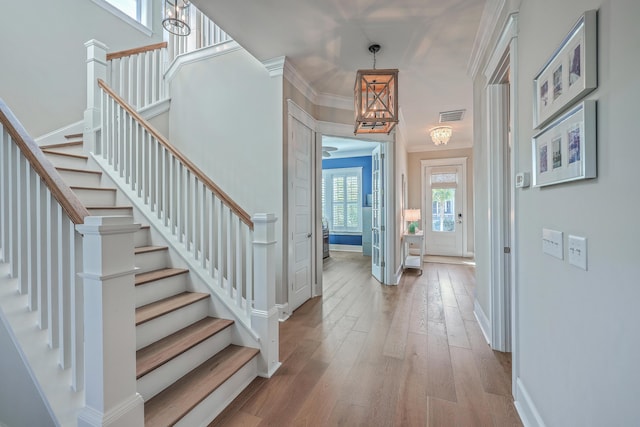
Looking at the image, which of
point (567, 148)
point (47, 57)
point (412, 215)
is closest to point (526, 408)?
point (567, 148)

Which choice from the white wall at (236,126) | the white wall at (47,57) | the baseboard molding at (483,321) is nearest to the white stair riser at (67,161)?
the white wall at (236,126)

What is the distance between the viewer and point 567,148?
1175mm

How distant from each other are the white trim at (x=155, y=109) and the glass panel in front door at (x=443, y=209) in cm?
603

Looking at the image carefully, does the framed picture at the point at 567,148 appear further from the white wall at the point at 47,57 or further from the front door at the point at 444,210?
the front door at the point at 444,210

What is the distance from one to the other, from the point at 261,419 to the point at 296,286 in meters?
1.84

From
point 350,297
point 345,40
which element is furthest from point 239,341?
point 345,40

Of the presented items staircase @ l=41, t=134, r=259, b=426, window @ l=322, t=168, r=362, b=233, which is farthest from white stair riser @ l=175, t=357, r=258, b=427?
window @ l=322, t=168, r=362, b=233

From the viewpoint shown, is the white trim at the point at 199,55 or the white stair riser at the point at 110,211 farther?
the white trim at the point at 199,55

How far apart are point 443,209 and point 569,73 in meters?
6.48

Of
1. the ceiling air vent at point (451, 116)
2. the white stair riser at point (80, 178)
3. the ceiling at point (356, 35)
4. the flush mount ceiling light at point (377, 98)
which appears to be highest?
the ceiling at point (356, 35)

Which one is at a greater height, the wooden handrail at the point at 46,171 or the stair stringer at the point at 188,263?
the wooden handrail at the point at 46,171

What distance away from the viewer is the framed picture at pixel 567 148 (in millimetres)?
1029

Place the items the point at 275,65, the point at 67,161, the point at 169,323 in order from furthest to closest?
the point at 275,65 → the point at 67,161 → the point at 169,323

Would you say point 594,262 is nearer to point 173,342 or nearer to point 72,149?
point 173,342
